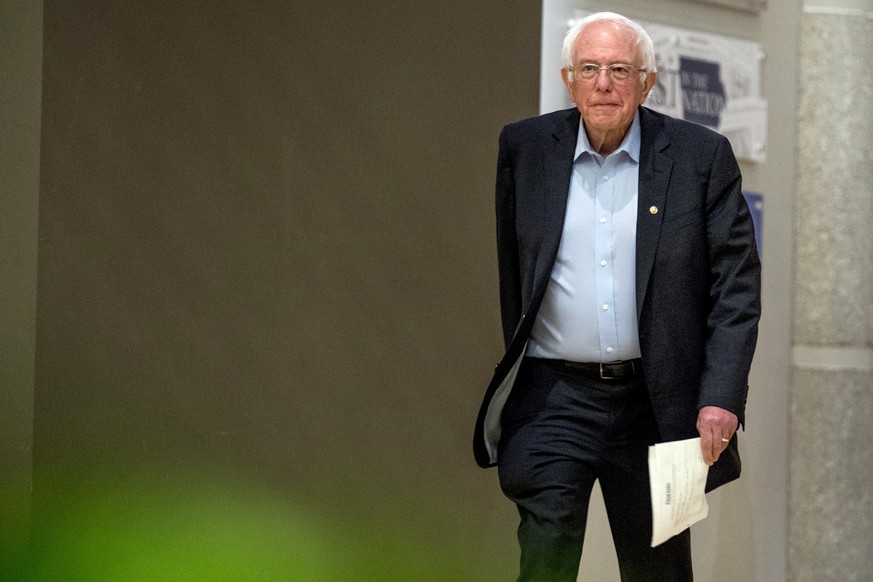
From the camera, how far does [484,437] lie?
3.57 m

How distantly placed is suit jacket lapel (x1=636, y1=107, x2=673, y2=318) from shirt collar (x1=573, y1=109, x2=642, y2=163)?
23 millimetres

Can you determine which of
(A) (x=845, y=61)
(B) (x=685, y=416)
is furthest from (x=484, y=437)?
(A) (x=845, y=61)

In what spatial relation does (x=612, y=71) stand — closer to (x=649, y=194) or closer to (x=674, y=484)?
(x=649, y=194)

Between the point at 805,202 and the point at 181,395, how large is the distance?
9.24ft

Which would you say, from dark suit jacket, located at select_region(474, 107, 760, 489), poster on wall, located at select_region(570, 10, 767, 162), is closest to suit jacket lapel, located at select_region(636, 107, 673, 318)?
dark suit jacket, located at select_region(474, 107, 760, 489)

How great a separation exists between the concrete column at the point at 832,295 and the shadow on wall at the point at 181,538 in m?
2.03

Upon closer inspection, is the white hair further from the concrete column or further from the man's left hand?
the concrete column

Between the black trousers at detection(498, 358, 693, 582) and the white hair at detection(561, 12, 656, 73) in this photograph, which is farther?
the white hair at detection(561, 12, 656, 73)

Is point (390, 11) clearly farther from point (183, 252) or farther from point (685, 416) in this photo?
point (685, 416)

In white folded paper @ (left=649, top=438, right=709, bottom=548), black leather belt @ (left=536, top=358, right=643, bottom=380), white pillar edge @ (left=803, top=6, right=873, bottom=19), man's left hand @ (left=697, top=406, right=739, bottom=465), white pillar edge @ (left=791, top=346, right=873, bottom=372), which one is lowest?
white folded paper @ (left=649, top=438, right=709, bottom=548)

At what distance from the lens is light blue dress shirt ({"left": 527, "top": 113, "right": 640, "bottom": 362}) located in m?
3.36

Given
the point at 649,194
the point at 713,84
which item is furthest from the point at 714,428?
the point at 713,84

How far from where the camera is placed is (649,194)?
11.1 feet

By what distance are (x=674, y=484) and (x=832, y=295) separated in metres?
2.38
